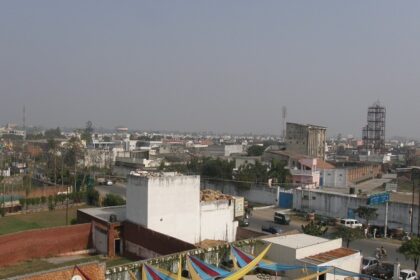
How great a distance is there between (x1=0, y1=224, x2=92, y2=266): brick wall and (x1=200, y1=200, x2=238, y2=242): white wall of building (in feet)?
19.4

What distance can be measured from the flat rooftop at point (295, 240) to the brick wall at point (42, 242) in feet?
32.8

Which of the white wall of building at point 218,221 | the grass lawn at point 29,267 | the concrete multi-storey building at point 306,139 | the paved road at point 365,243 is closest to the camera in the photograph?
the grass lawn at point 29,267

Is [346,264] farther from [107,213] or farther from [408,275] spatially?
[107,213]

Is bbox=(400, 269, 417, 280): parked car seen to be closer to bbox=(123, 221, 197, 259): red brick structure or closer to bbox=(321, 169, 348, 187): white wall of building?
bbox=(123, 221, 197, 259): red brick structure

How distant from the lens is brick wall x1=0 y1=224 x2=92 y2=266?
800 inches

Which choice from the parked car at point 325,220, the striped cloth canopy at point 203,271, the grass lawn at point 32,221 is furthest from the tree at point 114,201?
the striped cloth canopy at point 203,271

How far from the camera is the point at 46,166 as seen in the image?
54531 millimetres

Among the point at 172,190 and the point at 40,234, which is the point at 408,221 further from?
the point at 40,234

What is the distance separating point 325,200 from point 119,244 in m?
16.9

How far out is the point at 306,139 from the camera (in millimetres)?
66938

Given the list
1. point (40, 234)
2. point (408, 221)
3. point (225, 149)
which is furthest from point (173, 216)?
point (225, 149)

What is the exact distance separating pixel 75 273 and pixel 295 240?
9.40 meters

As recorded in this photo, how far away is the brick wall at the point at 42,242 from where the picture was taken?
66.7 ft

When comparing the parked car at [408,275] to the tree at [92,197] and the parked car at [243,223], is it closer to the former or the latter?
the parked car at [243,223]
